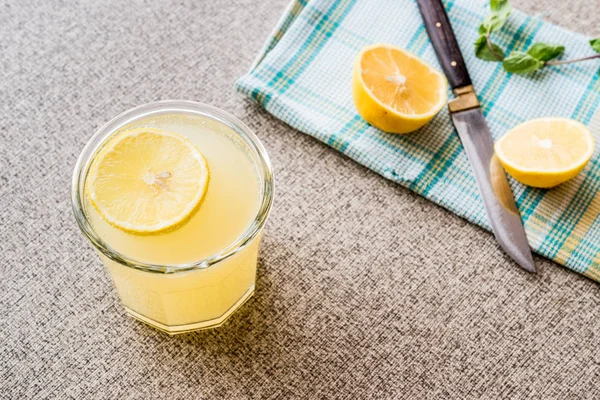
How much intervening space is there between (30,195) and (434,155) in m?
0.62

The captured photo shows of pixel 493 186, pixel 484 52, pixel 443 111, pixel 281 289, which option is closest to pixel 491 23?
pixel 484 52

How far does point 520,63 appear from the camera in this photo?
1.02 metres

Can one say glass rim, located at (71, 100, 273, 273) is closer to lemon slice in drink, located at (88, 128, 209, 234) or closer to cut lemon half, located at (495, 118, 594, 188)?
lemon slice in drink, located at (88, 128, 209, 234)

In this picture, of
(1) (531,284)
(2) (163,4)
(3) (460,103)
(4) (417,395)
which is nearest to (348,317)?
(4) (417,395)

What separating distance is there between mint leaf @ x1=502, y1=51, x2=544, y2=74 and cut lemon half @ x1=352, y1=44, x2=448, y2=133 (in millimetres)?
131

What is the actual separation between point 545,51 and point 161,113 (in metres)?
0.65

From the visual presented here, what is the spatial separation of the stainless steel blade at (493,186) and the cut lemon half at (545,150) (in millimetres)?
24

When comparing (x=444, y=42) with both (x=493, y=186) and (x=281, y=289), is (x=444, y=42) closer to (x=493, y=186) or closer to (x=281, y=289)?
(x=493, y=186)

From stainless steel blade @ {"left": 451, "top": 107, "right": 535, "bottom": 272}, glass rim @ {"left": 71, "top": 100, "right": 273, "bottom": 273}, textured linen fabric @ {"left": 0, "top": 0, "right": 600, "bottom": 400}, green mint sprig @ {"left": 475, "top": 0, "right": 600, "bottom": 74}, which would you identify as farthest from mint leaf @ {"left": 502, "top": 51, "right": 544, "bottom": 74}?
glass rim @ {"left": 71, "top": 100, "right": 273, "bottom": 273}

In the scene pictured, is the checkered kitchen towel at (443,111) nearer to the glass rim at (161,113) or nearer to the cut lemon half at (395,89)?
the cut lemon half at (395,89)

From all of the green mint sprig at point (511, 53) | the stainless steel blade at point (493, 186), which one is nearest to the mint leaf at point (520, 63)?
the green mint sprig at point (511, 53)

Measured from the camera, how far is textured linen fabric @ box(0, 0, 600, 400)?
837mm

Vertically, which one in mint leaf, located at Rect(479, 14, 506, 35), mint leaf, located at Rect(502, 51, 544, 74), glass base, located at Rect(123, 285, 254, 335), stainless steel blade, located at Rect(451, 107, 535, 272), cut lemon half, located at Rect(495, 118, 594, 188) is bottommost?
glass base, located at Rect(123, 285, 254, 335)

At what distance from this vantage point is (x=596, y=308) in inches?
35.0
